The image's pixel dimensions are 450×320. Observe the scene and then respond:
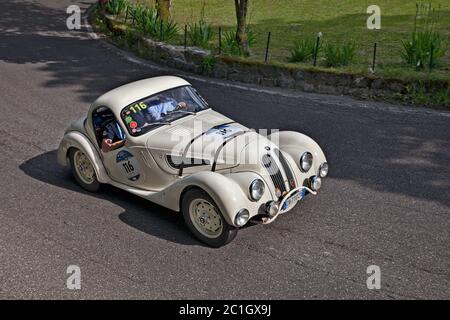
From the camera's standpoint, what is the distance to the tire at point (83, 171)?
26.1 ft

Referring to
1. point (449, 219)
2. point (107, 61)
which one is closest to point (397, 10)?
point (107, 61)

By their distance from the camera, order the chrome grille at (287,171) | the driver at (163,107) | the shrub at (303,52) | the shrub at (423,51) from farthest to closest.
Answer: the shrub at (303,52), the shrub at (423,51), the driver at (163,107), the chrome grille at (287,171)

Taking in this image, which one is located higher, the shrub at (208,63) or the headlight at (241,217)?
the shrub at (208,63)

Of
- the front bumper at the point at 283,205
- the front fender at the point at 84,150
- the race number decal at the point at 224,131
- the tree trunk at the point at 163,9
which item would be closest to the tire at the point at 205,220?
the front bumper at the point at 283,205

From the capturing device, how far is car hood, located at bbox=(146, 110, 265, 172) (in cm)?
687

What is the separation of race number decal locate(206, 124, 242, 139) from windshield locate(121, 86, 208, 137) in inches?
23.6

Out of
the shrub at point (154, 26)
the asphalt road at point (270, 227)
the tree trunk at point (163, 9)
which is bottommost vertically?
the asphalt road at point (270, 227)

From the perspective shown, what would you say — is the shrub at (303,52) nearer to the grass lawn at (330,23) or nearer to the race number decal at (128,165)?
the grass lawn at (330,23)

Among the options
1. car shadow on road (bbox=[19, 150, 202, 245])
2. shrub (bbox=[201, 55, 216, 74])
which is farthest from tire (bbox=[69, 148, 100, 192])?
shrub (bbox=[201, 55, 216, 74])

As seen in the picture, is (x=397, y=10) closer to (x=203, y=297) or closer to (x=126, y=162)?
(x=126, y=162)

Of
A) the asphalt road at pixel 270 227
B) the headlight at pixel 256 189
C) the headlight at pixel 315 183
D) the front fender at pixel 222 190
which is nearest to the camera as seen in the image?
the asphalt road at pixel 270 227

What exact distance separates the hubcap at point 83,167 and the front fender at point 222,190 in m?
1.94

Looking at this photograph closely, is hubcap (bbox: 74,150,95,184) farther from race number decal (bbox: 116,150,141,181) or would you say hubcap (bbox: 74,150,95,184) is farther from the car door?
race number decal (bbox: 116,150,141,181)

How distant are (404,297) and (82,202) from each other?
4.61 metres
